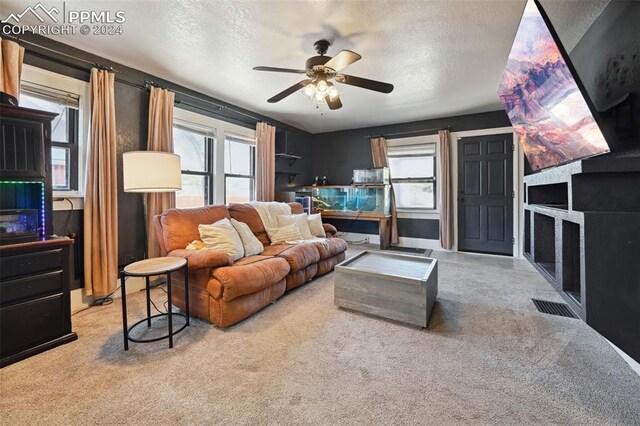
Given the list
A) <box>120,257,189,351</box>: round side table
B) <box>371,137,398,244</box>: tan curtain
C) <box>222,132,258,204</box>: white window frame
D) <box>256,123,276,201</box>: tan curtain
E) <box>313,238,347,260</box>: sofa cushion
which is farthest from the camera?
<box>371,137,398,244</box>: tan curtain

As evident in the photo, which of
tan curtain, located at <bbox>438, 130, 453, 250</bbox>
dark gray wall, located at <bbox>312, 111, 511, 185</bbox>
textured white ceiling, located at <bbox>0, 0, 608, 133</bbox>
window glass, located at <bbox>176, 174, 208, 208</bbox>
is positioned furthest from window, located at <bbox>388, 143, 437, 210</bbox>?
window glass, located at <bbox>176, 174, 208, 208</bbox>

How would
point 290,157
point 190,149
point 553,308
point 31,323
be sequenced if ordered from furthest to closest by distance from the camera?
1. point 290,157
2. point 190,149
3. point 553,308
4. point 31,323

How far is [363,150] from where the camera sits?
5832 mm

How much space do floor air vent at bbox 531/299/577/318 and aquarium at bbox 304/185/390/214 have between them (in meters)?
2.84

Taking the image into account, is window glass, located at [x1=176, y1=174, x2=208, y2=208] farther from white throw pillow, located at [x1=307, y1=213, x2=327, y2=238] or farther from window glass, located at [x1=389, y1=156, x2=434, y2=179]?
window glass, located at [x1=389, y1=156, x2=434, y2=179]

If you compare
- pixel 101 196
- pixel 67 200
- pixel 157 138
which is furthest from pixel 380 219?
pixel 67 200

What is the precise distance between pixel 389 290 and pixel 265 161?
3.33 meters

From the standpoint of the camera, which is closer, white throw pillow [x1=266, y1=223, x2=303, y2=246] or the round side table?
the round side table

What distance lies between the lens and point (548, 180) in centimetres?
155

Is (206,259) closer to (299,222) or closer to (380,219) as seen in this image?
(299,222)

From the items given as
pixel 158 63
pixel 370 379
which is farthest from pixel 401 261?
pixel 158 63

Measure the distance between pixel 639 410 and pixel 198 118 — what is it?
4630 mm

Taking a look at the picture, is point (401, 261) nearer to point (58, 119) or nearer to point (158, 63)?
point (158, 63)

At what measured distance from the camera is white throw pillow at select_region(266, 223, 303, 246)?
341cm
